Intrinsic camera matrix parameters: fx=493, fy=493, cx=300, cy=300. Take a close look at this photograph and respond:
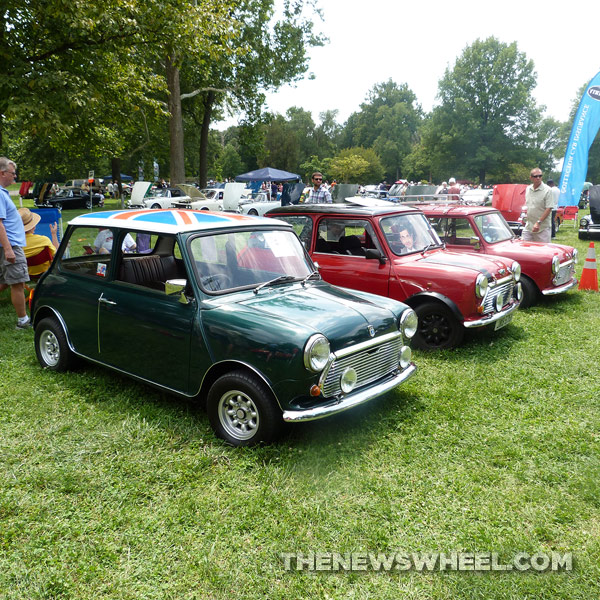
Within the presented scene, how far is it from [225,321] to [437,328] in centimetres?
324

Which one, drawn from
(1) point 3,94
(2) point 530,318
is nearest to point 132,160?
(1) point 3,94

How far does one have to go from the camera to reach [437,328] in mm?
6078

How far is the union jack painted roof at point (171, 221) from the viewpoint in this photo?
4.25m

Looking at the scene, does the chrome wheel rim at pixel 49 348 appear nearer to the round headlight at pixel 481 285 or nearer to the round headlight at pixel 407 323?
the round headlight at pixel 407 323

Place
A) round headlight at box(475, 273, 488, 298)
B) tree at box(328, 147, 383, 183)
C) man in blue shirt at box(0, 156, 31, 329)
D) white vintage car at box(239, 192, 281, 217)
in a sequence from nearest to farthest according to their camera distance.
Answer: round headlight at box(475, 273, 488, 298) → man in blue shirt at box(0, 156, 31, 329) → white vintage car at box(239, 192, 281, 217) → tree at box(328, 147, 383, 183)

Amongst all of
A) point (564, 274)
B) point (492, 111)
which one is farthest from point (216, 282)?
point (492, 111)

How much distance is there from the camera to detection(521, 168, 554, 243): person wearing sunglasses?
9078 millimetres

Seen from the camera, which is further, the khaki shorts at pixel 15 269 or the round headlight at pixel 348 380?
the khaki shorts at pixel 15 269

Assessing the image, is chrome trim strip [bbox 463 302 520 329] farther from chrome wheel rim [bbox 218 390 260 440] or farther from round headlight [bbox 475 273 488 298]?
chrome wheel rim [bbox 218 390 260 440]

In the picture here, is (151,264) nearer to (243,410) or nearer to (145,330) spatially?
(145,330)

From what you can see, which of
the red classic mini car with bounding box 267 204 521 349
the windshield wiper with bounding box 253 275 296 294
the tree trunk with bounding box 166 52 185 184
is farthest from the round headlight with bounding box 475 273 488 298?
the tree trunk with bounding box 166 52 185 184

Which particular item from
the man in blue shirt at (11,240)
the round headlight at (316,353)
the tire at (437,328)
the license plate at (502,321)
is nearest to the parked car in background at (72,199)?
the man in blue shirt at (11,240)

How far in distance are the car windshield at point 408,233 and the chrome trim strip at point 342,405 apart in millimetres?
2622

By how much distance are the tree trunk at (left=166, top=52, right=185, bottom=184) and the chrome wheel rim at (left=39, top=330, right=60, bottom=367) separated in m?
16.4
